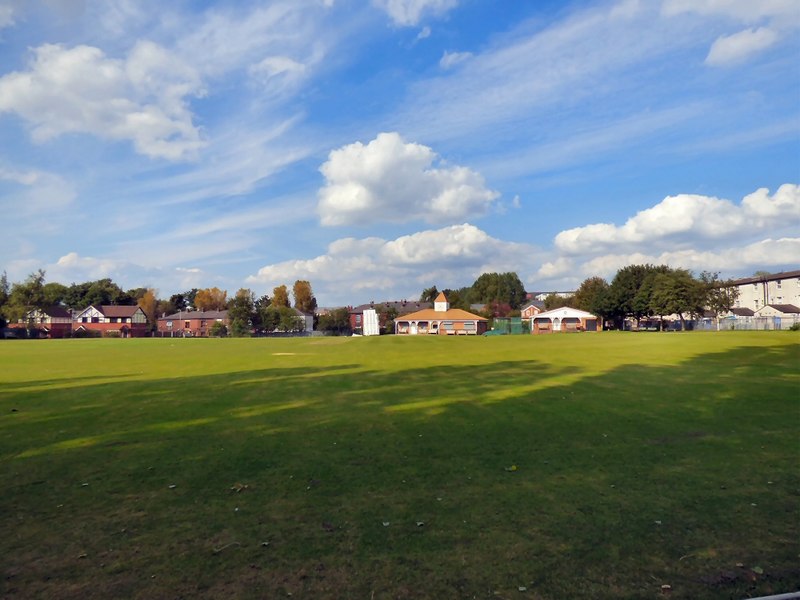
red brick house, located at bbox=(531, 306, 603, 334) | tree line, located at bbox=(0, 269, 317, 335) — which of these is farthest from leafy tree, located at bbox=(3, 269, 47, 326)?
red brick house, located at bbox=(531, 306, 603, 334)

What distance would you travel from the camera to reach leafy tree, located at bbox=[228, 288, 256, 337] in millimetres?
112000

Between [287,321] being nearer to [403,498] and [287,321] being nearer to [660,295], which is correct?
[660,295]

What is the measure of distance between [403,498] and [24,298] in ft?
409

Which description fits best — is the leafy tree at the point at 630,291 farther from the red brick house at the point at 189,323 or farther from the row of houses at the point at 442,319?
the red brick house at the point at 189,323

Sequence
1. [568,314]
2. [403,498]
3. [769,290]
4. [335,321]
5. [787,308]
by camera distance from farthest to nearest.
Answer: [335,321] < [769,290] < [568,314] < [787,308] < [403,498]

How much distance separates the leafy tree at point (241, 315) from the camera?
112 meters

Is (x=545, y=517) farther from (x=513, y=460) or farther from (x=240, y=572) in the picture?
(x=240, y=572)

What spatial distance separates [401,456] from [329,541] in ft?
10.6

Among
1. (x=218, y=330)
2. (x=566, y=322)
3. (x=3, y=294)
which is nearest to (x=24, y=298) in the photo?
(x=3, y=294)

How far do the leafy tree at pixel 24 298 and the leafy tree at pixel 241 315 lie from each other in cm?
3781

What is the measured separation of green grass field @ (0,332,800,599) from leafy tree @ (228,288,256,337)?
10121 centimetres

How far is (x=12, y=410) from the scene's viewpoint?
1295 centimetres

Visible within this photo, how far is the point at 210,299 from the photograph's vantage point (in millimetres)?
165250

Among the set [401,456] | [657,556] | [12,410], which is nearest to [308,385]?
[12,410]
